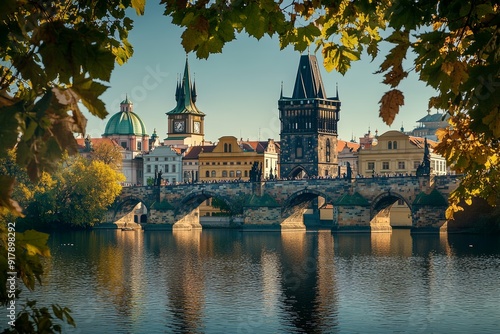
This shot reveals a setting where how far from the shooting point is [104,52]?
3896 millimetres

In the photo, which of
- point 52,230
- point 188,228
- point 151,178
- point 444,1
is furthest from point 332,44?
point 151,178

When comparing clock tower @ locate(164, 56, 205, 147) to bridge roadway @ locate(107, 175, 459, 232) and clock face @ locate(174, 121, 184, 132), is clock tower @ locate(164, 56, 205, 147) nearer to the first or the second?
clock face @ locate(174, 121, 184, 132)

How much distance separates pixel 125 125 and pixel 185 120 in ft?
29.4

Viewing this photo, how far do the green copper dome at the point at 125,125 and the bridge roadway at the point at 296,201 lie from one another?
33.4 m

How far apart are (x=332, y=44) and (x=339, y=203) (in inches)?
2821

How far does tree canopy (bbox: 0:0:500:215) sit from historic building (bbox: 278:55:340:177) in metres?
93.2

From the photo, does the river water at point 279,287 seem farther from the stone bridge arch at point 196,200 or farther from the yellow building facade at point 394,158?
the yellow building facade at point 394,158

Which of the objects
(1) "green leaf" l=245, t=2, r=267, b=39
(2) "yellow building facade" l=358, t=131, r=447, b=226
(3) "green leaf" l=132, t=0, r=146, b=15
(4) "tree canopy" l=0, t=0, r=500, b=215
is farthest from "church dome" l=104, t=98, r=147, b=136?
(1) "green leaf" l=245, t=2, r=267, b=39

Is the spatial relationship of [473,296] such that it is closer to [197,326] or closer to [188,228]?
[197,326]

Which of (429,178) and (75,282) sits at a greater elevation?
(429,178)

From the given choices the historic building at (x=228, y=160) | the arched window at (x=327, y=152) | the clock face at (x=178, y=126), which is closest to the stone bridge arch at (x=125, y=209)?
the historic building at (x=228, y=160)

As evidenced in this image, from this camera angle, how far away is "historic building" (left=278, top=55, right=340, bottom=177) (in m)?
102

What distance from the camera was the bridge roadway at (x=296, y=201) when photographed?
244ft

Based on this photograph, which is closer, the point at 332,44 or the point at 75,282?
the point at 332,44
